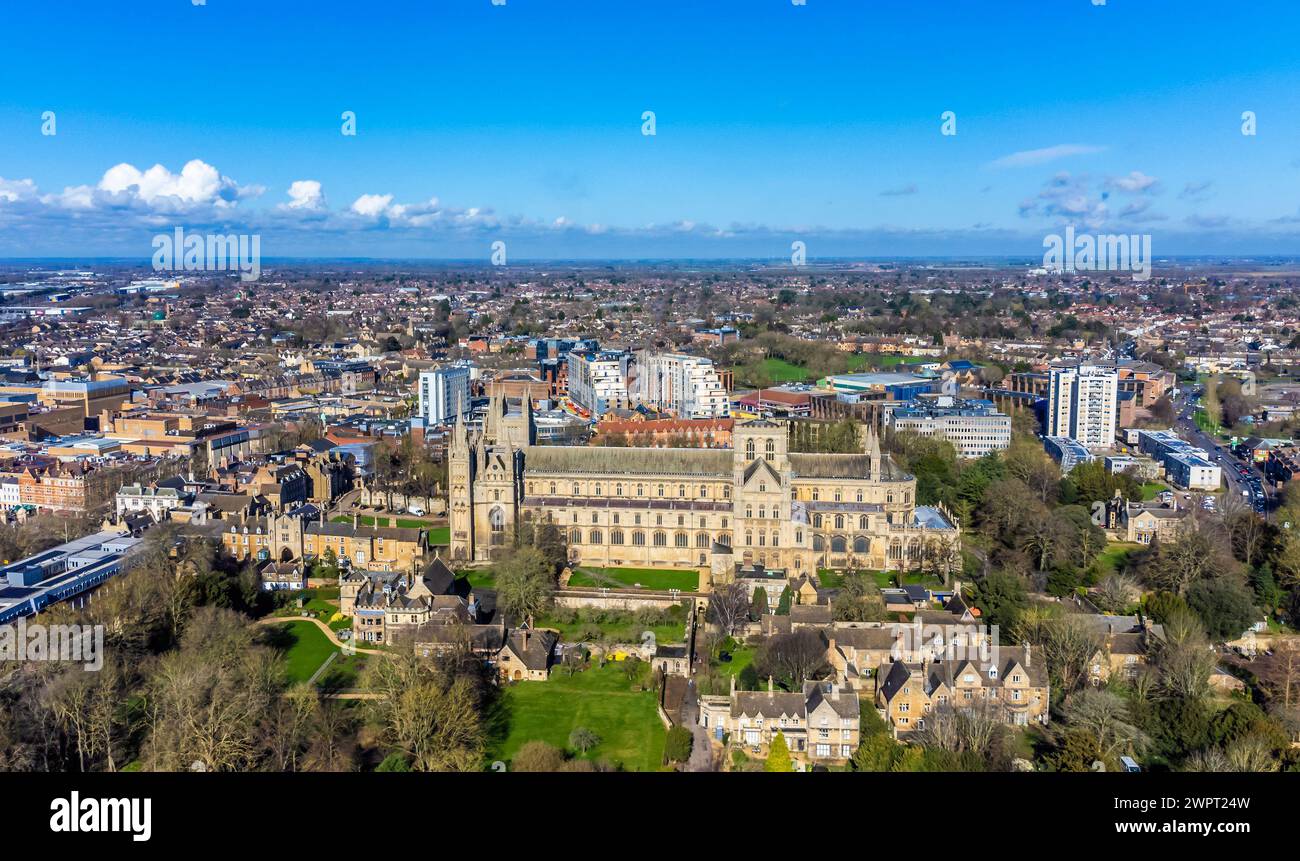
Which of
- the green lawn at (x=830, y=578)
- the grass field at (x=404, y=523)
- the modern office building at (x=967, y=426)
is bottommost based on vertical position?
the green lawn at (x=830, y=578)

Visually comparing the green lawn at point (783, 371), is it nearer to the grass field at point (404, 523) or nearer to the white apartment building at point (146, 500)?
the grass field at point (404, 523)

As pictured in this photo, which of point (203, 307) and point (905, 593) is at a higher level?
point (203, 307)

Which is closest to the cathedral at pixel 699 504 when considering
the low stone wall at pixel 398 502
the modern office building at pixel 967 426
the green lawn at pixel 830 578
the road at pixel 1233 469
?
the green lawn at pixel 830 578

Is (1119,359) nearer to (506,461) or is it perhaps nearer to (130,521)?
(506,461)

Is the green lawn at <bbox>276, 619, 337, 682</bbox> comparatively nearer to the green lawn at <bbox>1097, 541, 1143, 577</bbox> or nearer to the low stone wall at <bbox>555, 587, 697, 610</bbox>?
the low stone wall at <bbox>555, 587, 697, 610</bbox>

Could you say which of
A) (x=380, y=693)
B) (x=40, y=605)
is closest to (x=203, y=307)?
(x=40, y=605)
